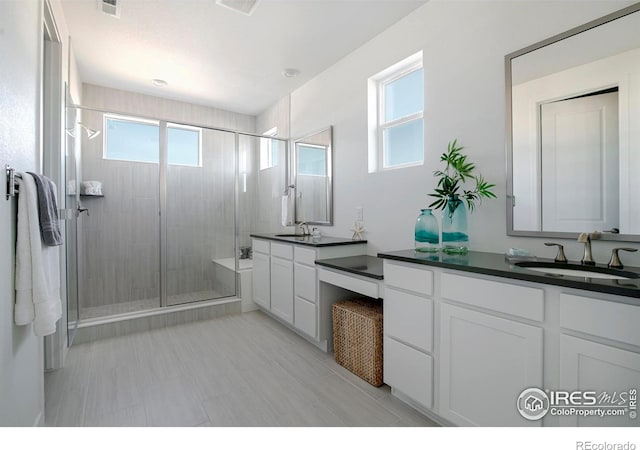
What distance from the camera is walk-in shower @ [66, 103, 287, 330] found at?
3.16 meters

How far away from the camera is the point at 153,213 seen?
10.9ft

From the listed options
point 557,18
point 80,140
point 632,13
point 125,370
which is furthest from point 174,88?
point 632,13

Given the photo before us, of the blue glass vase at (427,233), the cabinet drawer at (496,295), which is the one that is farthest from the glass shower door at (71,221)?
the cabinet drawer at (496,295)

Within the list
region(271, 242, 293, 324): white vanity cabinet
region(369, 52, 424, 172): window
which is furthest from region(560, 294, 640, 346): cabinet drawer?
region(271, 242, 293, 324): white vanity cabinet

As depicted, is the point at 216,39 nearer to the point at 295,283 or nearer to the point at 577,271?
the point at 295,283

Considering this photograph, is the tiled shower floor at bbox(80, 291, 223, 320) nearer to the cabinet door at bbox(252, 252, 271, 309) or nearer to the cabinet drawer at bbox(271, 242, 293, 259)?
the cabinet door at bbox(252, 252, 271, 309)

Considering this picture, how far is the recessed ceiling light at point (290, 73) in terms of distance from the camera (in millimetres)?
3275

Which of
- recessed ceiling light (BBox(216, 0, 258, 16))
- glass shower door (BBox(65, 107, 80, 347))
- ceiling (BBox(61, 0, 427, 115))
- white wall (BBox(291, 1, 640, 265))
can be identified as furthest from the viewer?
glass shower door (BBox(65, 107, 80, 347))

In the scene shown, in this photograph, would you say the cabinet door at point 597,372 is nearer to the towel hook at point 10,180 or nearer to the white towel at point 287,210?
the towel hook at point 10,180

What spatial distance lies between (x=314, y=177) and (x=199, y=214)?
1.42m

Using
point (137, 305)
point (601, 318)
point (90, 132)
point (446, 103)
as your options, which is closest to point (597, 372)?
point (601, 318)

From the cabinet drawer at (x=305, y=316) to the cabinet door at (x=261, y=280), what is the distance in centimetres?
57

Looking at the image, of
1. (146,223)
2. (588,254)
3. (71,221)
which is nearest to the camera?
(588,254)

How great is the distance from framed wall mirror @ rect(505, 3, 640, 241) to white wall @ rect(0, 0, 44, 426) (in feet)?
7.91
